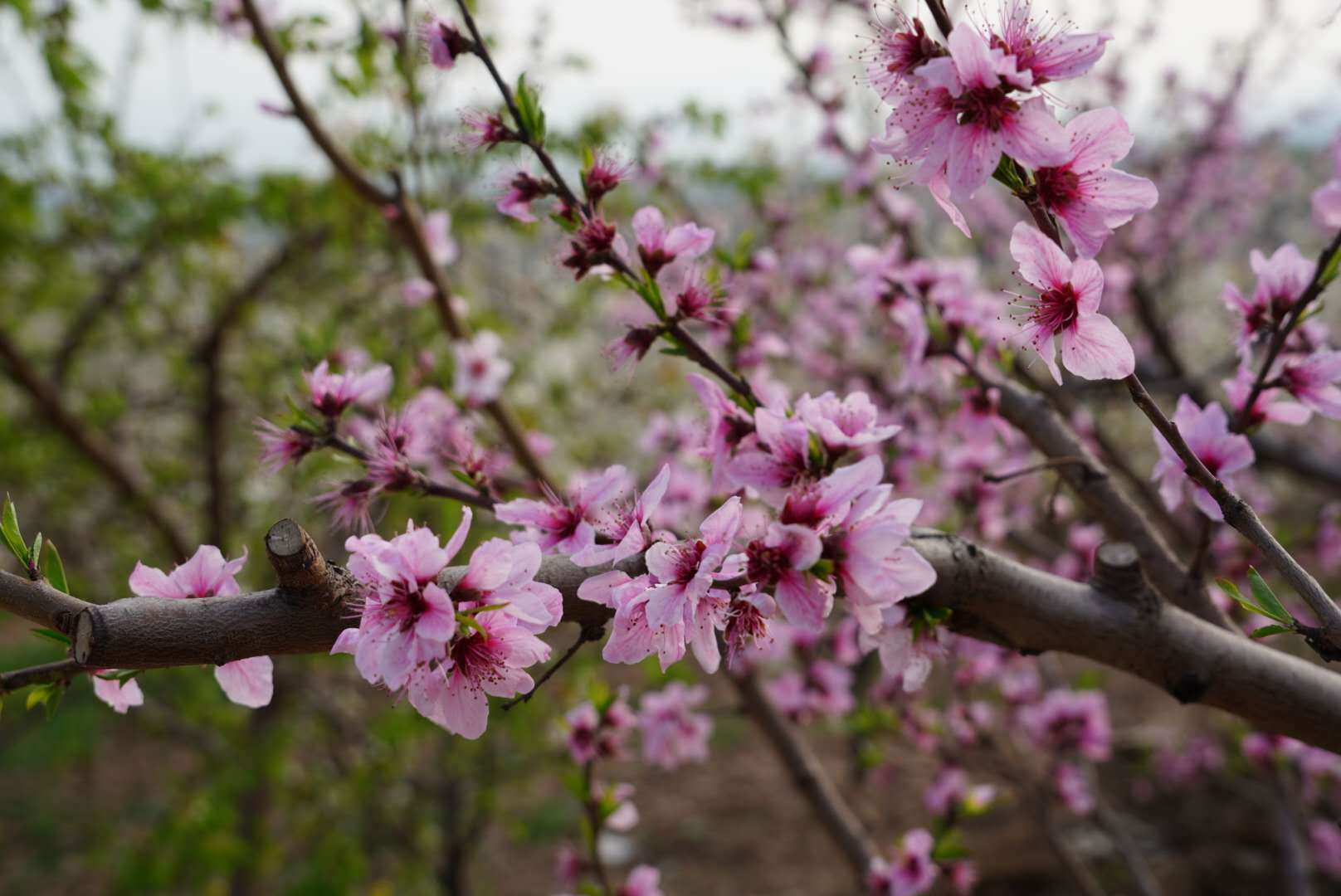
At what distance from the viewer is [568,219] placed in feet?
4.67

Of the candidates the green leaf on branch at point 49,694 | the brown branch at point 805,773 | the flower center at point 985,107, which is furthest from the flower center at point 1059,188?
the brown branch at point 805,773

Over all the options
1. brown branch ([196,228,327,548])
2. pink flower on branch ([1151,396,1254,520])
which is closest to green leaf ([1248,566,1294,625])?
pink flower on branch ([1151,396,1254,520])

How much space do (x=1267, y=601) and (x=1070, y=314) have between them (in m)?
0.41

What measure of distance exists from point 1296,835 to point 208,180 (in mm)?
5676

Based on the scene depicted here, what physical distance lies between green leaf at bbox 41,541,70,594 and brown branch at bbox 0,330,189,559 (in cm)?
281

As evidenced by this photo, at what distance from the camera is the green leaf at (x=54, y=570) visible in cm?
111

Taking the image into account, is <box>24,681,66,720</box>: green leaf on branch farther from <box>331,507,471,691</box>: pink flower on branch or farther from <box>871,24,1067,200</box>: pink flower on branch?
<box>871,24,1067,200</box>: pink flower on branch

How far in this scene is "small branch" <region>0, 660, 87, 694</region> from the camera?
1049mm

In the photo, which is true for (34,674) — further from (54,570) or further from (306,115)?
(306,115)

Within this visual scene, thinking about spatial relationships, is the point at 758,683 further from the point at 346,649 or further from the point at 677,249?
the point at 346,649

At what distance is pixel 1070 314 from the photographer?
1.04 meters

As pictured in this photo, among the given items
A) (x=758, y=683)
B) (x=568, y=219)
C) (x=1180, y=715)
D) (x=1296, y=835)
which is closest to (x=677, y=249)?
(x=568, y=219)

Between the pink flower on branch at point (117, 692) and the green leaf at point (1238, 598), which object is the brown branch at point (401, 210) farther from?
the green leaf at point (1238, 598)

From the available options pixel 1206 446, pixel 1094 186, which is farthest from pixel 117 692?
pixel 1206 446
